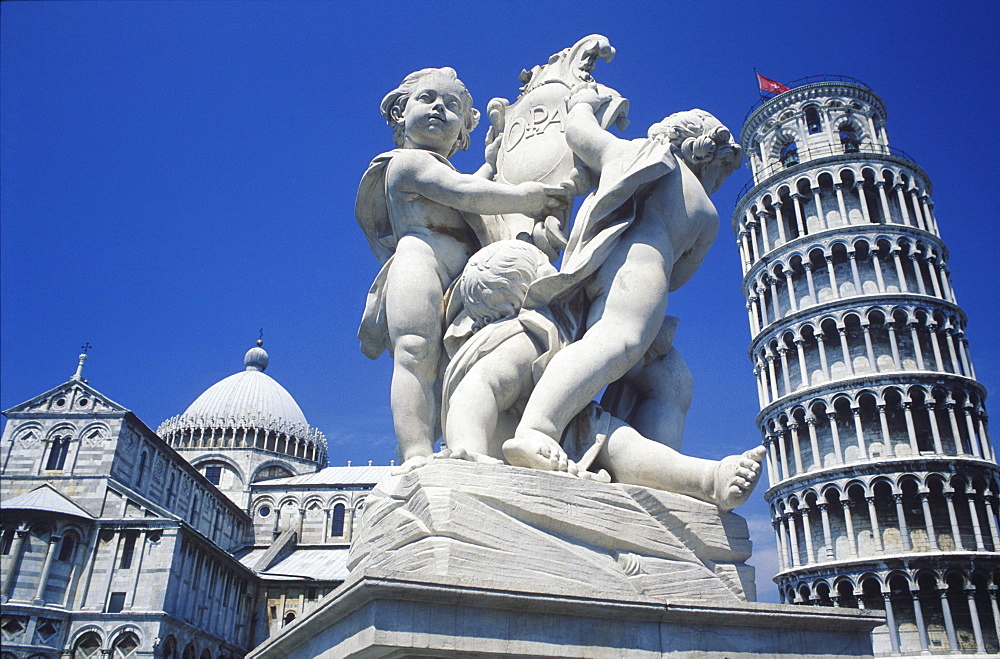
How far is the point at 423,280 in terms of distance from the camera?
3914 mm

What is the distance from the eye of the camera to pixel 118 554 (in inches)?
1346

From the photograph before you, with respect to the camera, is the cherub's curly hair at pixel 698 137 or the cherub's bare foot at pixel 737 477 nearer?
the cherub's bare foot at pixel 737 477

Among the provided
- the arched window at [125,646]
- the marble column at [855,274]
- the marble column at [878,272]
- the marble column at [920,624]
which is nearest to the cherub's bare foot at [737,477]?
the marble column at [920,624]

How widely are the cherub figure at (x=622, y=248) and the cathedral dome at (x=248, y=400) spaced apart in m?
59.4

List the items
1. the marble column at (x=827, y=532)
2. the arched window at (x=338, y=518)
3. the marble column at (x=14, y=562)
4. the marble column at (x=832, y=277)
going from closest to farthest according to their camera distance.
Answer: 1. the marble column at (x=14, y=562)
2. the marble column at (x=827, y=532)
3. the marble column at (x=832, y=277)
4. the arched window at (x=338, y=518)

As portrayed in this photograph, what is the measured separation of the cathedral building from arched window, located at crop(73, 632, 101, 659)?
0.13 ft

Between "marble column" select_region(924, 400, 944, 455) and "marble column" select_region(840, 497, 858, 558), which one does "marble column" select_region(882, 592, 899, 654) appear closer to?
"marble column" select_region(840, 497, 858, 558)

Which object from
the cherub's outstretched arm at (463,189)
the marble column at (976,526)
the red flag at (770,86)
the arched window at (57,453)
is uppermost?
the red flag at (770,86)

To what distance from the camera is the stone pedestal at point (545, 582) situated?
2.45 meters

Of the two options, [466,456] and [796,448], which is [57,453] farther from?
[466,456]

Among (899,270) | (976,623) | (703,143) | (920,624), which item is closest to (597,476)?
(703,143)

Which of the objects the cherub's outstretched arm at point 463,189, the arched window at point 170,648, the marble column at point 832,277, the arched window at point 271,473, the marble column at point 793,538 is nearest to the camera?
the cherub's outstretched arm at point 463,189

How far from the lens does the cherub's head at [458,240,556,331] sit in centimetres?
367

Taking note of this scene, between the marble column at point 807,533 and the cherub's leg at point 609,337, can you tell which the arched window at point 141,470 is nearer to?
the marble column at point 807,533
